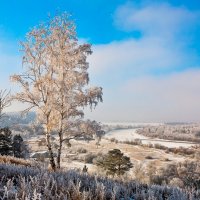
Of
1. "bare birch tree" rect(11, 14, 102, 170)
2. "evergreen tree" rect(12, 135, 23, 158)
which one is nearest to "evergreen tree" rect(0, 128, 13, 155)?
"evergreen tree" rect(12, 135, 23, 158)

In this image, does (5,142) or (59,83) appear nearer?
(59,83)

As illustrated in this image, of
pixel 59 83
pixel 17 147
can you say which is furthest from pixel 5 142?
pixel 59 83

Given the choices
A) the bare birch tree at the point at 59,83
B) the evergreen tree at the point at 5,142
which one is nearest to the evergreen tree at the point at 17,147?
the evergreen tree at the point at 5,142

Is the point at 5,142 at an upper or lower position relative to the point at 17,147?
upper

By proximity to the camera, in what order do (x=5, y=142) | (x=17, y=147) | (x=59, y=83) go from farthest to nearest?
(x=17, y=147)
(x=5, y=142)
(x=59, y=83)

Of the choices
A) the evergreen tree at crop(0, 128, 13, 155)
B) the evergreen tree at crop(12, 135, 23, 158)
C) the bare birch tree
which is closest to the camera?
the bare birch tree

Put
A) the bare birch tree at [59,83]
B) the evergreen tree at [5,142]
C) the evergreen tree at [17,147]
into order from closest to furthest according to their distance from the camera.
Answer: the bare birch tree at [59,83] < the evergreen tree at [5,142] < the evergreen tree at [17,147]

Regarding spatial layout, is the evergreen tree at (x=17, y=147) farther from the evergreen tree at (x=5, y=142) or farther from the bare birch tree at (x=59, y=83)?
the bare birch tree at (x=59, y=83)

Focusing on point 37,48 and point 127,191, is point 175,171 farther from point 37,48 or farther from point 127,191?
point 127,191

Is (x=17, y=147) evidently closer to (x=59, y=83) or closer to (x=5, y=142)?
(x=5, y=142)

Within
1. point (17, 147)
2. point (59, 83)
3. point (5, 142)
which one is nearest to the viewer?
point (59, 83)

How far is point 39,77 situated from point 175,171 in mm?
47632

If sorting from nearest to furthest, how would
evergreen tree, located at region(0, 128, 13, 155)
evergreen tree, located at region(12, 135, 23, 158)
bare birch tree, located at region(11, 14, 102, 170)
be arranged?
bare birch tree, located at region(11, 14, 102, 170), evergreen tree, located at region(0, 128, 13, 155), evergreen tree, located at region(12, 135, 23, 158)

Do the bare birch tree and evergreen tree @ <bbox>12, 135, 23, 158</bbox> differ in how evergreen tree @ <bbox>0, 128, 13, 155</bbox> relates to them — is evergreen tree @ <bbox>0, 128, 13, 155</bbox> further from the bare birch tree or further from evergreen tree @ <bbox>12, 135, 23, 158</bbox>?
the bare birch tree
